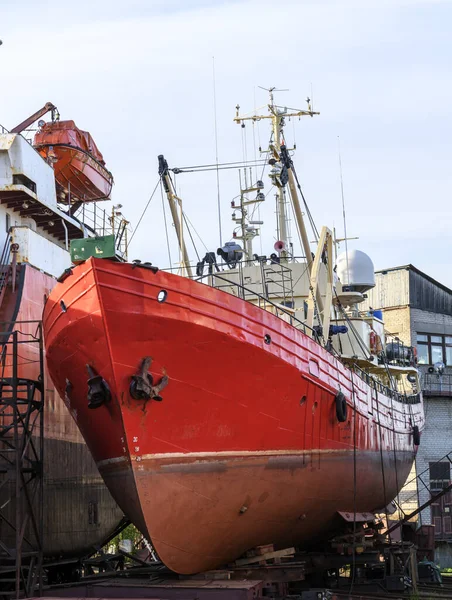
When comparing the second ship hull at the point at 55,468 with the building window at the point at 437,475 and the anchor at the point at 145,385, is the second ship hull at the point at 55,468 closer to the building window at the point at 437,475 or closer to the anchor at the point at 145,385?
the anchor at the point at 145,385

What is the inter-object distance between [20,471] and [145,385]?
9.41ft

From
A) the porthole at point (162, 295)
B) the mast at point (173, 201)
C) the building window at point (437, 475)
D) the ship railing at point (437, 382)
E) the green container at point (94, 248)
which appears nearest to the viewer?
the green container at point (94, 248)

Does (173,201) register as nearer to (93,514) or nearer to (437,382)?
(93,514)

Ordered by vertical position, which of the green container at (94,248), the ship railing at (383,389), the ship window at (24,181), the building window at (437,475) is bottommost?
the building window at (437,475)

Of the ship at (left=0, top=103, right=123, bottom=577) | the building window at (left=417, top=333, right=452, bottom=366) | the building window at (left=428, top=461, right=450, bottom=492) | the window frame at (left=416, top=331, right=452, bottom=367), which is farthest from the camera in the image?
the window frame at (left=416, top=331, right=452, bottom=367)

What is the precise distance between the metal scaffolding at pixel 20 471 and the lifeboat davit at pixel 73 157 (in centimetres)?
687

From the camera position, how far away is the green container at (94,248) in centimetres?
1308

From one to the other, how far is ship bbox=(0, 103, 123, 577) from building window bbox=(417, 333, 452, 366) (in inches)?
899

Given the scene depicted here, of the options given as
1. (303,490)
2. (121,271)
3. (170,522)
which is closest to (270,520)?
(303,490)

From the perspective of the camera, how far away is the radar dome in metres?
29.2

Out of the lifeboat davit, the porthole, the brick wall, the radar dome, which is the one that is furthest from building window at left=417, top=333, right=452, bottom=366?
the porthole

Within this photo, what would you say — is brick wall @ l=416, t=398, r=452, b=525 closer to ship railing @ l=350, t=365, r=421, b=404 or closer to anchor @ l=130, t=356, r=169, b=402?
ship railing @ l=350, t=365, r=421, b=404

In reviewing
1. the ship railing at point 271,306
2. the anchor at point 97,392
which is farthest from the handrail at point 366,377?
the anchor at point 97,392

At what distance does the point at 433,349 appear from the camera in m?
40.7
